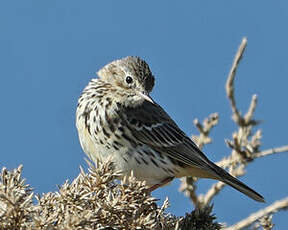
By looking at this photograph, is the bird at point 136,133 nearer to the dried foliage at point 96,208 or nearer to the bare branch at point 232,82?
the bare branch at point 232,82

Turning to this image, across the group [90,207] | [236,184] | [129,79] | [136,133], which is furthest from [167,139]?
[90,207]

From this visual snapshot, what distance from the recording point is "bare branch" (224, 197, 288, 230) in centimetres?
350

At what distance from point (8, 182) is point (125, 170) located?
103 inches

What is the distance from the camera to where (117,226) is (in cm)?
255

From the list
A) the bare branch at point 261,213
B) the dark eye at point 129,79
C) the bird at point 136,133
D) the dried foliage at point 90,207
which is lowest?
the dried foliage at point 90,207

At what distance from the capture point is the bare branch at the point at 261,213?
3499mm

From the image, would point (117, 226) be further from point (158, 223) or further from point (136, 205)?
point (158, 223)

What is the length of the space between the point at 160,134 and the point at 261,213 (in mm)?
2160

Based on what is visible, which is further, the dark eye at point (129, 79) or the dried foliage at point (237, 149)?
the dark eye at point (129, 79)

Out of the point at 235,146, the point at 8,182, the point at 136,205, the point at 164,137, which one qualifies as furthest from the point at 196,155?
the point at 8,182

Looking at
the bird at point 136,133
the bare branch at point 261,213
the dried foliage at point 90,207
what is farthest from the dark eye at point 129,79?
the dried foliage at point 90,207

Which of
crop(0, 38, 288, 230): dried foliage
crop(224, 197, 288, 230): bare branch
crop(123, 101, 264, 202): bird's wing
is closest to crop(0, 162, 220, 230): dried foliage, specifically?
crop(0, 38, 288, 230): dried foliage

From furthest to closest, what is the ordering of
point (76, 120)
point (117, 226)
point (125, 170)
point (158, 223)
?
point (76, 120) → point (125, 170) → point (158, 223) → point (117, 226)

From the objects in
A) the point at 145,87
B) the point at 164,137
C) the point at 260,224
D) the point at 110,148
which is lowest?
the point at 260,224
